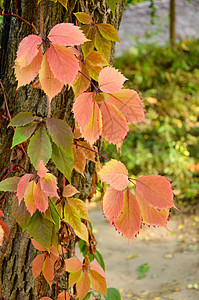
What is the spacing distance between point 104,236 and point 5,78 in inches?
133

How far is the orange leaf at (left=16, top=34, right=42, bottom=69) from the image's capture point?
28.0 inches

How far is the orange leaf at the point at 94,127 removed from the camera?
763 millimetres

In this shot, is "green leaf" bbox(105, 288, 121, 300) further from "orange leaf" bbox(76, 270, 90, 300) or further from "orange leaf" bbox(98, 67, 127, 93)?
"orange leaf" bbox(98, 67, 127, 93)

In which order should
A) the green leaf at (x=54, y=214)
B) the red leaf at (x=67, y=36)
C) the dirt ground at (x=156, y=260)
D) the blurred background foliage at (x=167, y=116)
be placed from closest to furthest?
1. the red leaf at (x=67, y=36)
2. the green leaf at (x=54, y=214)
3. the dirt ground at (x=156, y=260)
4. the blurred background foliage at (x=167, y=116)

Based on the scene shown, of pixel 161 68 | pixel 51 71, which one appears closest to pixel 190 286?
pixel 51 71

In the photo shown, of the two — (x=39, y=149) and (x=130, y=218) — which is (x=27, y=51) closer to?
(x=39, y=149)

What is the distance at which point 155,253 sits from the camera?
12.5 ft

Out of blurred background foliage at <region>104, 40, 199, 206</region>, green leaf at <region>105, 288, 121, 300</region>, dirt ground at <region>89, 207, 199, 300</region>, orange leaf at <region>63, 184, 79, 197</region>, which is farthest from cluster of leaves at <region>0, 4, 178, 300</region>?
blurred background foliage at <region>104, 40, 199, 206</region>

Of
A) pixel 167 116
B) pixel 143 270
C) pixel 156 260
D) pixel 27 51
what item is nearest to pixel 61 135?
pixel 27 51

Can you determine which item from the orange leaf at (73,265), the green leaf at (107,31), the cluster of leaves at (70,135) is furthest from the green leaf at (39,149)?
the orange leaf at (73,265)

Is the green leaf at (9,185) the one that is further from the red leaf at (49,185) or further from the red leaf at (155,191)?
the red leaf at (155,191)

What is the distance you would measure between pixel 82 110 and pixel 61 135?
125 mm

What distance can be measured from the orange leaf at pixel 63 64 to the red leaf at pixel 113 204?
0.86 ft

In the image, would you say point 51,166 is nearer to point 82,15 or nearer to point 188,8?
point 82,15
